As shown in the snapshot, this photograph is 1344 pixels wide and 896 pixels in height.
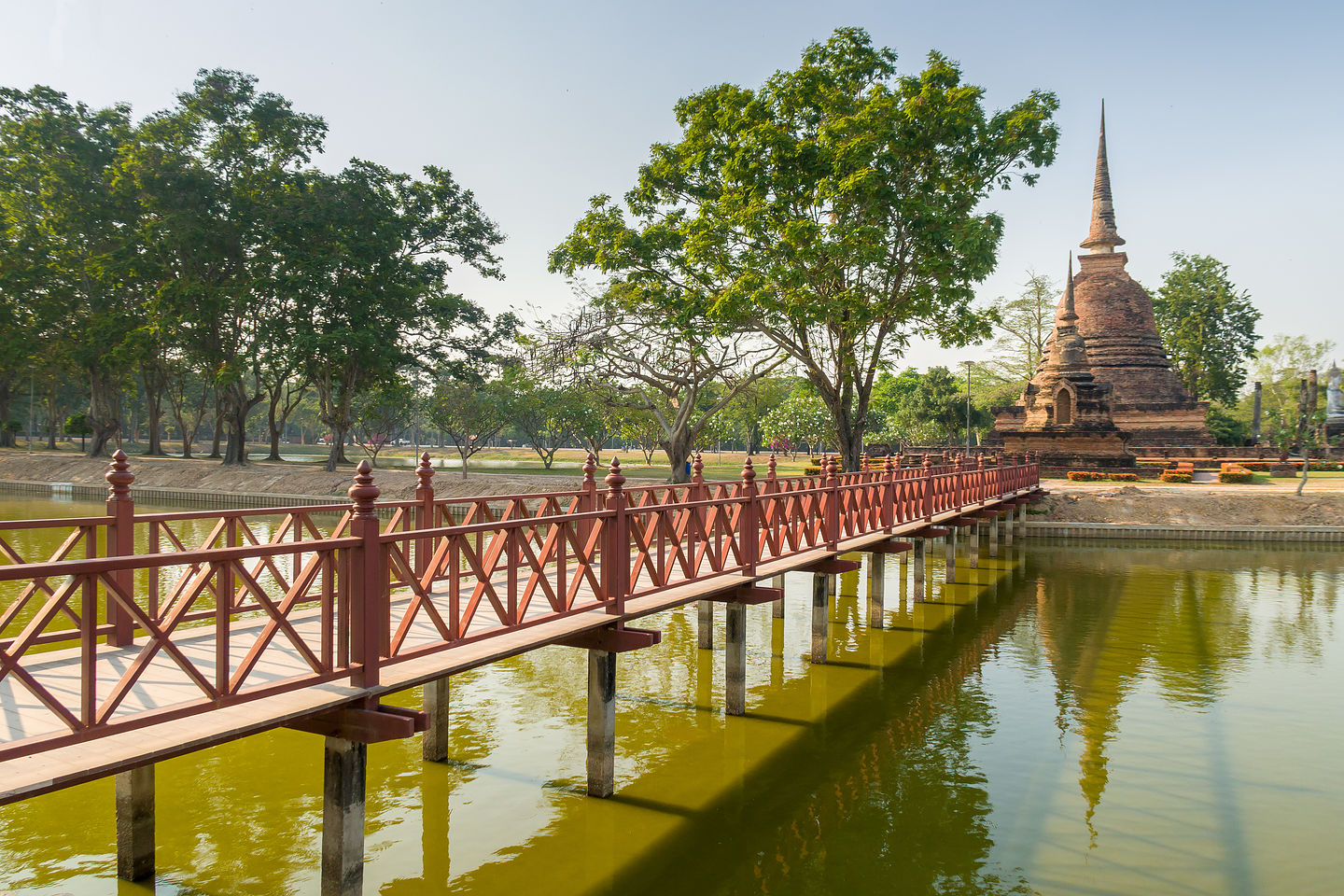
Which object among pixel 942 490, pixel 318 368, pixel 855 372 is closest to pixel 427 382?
pixel 318 368

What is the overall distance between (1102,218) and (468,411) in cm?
4060

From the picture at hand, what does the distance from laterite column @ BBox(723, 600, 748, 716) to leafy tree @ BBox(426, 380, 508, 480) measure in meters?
37.8

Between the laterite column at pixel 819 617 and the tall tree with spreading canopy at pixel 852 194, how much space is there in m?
11.6

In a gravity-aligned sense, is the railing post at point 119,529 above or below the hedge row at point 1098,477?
above

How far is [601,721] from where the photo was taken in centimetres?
881

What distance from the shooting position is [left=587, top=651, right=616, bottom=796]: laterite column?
8.77 m

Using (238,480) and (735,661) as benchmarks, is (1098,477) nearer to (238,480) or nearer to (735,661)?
(735,661)

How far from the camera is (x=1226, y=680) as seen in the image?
13922 mm

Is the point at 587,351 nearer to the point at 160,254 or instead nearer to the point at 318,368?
the point at 318,368

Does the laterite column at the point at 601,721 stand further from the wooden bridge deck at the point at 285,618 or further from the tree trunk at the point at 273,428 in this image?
the tree trunk at the point at 273,428

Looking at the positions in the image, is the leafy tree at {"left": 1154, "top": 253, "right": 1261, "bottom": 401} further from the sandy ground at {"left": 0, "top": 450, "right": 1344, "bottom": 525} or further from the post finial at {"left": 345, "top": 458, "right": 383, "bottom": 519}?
the post finial at {"left": 345, "top": 458, "right": 383, "bottom": 519}

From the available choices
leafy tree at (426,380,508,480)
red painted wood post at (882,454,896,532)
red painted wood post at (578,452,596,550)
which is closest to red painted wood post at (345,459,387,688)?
red painted wood post at (578,452,596,550)

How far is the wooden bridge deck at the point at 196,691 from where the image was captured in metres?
4.73

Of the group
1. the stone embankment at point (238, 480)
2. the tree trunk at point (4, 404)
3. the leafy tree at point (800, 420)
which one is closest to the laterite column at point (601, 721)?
the stone embankment at point (238, 480)
